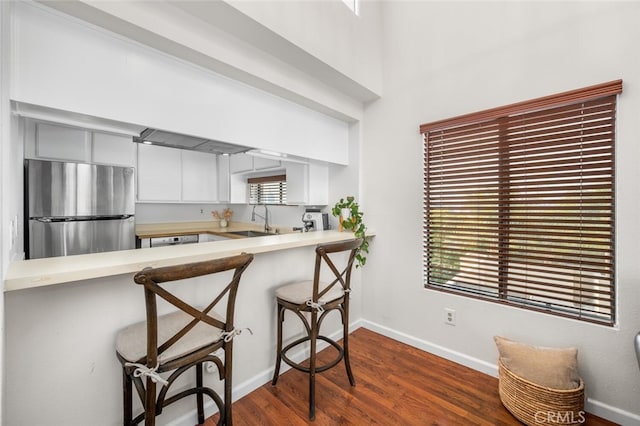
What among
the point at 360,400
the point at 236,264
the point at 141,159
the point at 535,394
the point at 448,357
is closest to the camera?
the point at 236,264

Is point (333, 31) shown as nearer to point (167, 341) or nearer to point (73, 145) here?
point (167, 341)

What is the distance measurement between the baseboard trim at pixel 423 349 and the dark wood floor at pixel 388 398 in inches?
1.6

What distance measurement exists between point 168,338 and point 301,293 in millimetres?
859

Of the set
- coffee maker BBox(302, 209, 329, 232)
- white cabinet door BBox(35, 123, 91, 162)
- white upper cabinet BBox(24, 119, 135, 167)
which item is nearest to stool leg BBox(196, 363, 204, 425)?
coffee maker BBox(302, 209, 329, 232)

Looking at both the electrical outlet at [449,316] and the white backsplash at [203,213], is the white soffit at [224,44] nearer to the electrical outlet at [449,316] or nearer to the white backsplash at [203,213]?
the white backsplash at [203,213]

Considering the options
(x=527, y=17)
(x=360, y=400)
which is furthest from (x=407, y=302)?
(x=527, y=17)

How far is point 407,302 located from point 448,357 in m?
0.53

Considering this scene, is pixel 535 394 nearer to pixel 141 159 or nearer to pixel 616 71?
pixel 616 71

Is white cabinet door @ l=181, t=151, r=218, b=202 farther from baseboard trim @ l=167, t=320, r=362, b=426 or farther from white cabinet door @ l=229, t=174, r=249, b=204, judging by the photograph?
baseboard trim @ l=167, t=320, r=362, b=426

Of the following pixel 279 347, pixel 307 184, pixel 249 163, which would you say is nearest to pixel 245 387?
pixel 279 347

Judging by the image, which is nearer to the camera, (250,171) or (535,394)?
(535,394)

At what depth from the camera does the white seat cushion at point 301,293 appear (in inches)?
70.1

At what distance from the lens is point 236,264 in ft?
3.98

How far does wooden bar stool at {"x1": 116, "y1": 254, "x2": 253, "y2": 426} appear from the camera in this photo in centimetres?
103
